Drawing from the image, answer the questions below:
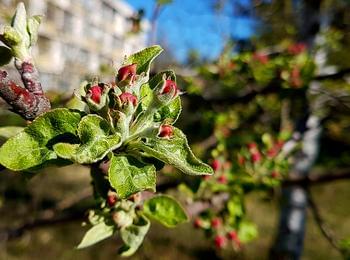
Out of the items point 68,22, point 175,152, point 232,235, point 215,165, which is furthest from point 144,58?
point 68,22

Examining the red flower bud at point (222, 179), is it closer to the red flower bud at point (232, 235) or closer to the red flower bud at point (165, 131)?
the red flower bud at point (232, 235)

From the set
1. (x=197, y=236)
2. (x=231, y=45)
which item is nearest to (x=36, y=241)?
(x=197, y=236)

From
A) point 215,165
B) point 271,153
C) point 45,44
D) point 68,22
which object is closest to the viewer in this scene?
point 215,165

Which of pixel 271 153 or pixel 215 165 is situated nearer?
pixel 215 165

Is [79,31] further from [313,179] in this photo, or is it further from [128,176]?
[128,176]

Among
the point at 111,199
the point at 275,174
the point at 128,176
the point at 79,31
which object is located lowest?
the point at 79,31

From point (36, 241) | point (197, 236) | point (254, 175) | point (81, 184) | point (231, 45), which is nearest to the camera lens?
point (254, 175)

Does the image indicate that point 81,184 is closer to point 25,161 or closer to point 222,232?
point 222,232
